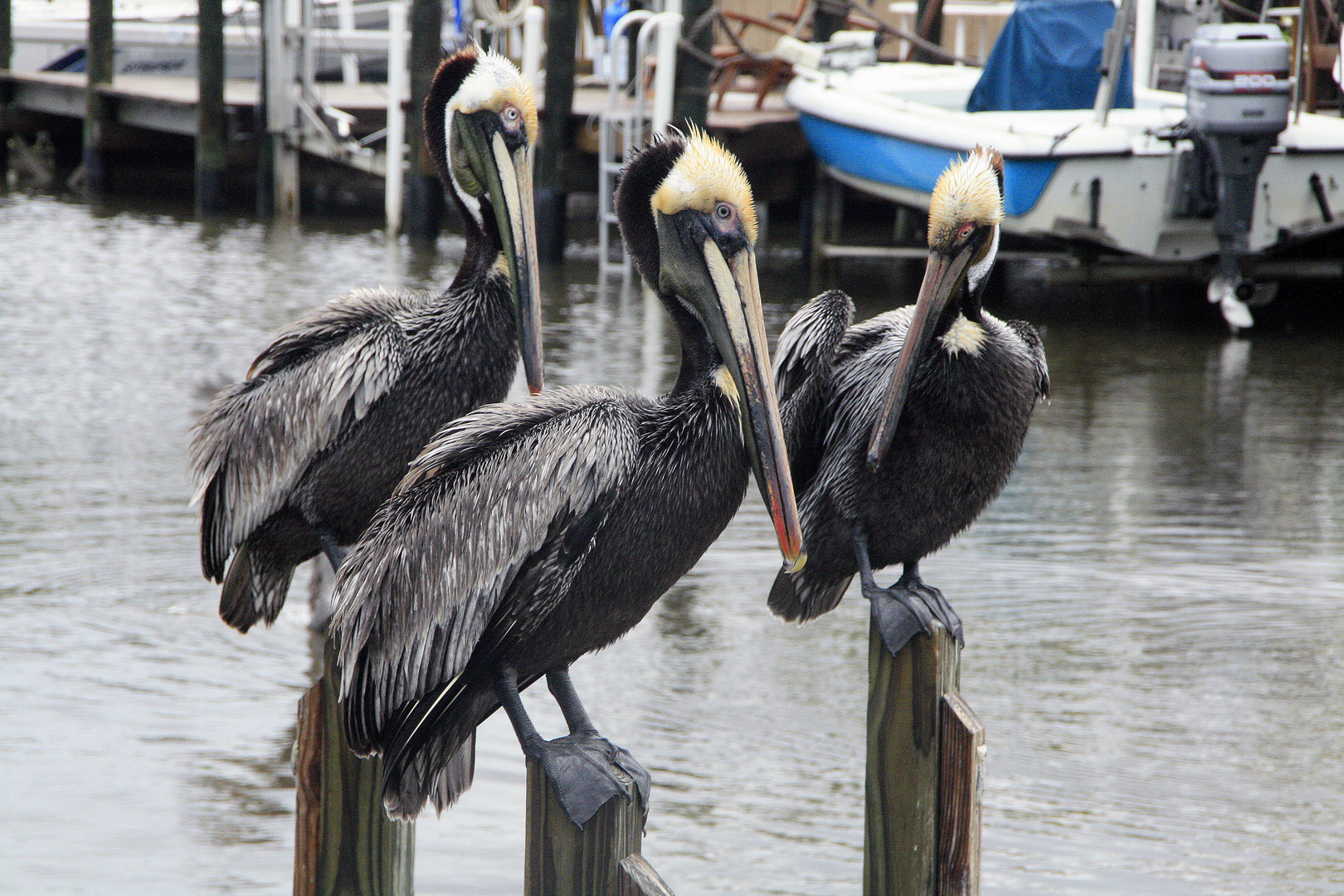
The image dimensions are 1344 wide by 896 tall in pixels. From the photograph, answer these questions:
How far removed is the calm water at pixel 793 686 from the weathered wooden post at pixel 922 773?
696 millimetres

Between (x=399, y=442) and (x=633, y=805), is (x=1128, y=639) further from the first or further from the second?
(x=633, y=805)

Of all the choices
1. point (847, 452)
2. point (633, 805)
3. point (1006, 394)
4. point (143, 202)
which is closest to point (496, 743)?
point (847, 452)

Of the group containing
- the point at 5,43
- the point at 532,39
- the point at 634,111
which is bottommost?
the point at 634,111

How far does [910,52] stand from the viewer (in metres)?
14.5

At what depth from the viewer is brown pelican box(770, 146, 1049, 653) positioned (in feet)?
8.42

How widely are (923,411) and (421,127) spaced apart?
27.6 feet

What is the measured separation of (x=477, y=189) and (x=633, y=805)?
1.35 m

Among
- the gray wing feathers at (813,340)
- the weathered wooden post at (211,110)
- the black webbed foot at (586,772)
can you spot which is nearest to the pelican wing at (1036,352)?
the gray wing feathers at (813,340)

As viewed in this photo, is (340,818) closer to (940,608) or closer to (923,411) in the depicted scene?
(940,608)

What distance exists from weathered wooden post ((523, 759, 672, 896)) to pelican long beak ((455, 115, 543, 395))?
747 mm

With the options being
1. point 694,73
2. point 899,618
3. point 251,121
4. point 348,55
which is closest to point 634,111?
point 694,73

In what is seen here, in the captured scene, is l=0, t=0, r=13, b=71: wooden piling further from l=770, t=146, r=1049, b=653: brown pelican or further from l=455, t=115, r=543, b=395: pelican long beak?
l=770, t=146, r=1049, b=653: brown pelican

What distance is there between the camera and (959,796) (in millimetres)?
2307

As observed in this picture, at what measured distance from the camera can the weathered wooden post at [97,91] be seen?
13266 millimetres
